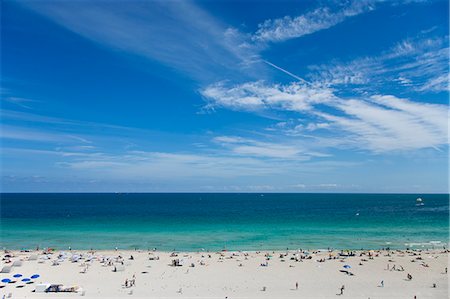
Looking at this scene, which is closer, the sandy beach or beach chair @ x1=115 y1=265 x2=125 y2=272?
the sandy beach

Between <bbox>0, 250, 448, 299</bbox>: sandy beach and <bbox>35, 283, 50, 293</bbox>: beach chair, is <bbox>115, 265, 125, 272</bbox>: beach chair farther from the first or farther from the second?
<bbox>35, 283, 50, 293</bbox>: beach chair

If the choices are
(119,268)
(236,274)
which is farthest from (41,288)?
(236,274)

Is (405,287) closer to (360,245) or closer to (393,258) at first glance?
(393,258)

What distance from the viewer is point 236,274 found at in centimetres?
3105

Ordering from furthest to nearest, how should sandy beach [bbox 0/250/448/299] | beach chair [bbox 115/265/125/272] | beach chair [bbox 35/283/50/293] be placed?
beach chair [bbox 115/265/125/272], sandy beach [bbox 0/250/448/299], beach chair [bbox 35/283/50/293]

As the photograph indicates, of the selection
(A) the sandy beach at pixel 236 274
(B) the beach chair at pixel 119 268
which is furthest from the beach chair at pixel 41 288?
(B) the beach chair at pixel 119 268

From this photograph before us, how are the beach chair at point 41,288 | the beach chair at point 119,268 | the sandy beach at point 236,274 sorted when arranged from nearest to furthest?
1. the beach chair at point 41,288
2. the sandy beach at point 236,274
3. the beach chair at point 119,268

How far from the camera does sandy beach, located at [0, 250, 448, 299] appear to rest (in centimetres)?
2531

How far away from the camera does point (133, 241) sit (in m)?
51.9

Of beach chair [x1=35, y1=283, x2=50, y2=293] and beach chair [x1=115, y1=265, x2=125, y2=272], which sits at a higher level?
beach chair [x1=115, y1=265, x2=125, y2=272]

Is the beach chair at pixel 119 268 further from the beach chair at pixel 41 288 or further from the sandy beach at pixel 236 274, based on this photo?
the beach chair at pixel 41 288

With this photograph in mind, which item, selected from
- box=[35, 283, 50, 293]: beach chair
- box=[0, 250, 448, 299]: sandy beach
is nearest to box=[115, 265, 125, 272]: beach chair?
box=[0, 250, 448, 299]: sandy beach

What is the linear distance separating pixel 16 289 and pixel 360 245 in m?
42.6

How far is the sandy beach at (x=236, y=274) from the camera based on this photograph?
25.3 m
